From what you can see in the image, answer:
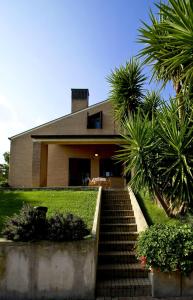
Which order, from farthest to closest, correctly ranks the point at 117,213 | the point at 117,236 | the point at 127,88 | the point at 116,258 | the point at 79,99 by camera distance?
A: 1. the point at 79,99
2. the point at 127,88
3. the point at 117,213
4. the point at 117,236
5. the point at 116,258

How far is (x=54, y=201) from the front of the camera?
39.4 feet

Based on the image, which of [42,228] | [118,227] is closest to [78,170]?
[118,227]

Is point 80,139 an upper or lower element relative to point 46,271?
upper

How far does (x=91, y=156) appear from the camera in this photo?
2183 centimetres

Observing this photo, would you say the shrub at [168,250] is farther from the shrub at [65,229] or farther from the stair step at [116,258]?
the shrub at [65,229]

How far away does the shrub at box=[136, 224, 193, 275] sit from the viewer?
680 cm

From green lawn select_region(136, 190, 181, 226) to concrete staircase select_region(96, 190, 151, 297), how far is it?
0.49 m

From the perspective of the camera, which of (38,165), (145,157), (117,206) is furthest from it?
(38,165)

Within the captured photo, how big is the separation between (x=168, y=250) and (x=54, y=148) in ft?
52.5

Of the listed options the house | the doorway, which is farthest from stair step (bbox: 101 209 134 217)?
the doorway

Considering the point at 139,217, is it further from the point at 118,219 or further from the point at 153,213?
the point at 118,219

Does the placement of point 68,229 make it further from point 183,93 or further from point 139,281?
point 183,93

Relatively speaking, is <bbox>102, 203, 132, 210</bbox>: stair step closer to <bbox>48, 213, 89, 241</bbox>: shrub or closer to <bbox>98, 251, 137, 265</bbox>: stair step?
<bbox>98, 251, 137, 265</bbox>: stair step

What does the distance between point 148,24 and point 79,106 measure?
1545 cm
